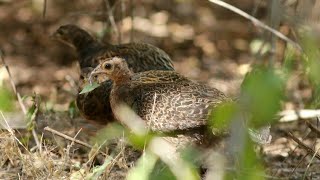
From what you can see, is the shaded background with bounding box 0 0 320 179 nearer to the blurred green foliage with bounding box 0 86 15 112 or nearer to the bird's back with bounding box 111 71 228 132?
the bird's back with bounding box 111 71 228 132

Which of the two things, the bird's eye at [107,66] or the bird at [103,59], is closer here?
the bird's eye at [107,66]

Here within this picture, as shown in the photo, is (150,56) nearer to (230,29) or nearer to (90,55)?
(90,55)

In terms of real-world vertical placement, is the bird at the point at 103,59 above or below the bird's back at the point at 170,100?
below

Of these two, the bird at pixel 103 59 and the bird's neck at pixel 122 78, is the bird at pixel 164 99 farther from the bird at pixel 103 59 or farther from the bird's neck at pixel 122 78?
the bird at pixel 103 59

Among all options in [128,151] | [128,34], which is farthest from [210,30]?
[128,151]

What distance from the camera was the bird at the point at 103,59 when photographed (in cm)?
582

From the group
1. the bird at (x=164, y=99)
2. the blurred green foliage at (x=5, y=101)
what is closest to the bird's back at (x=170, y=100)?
the bird at (x=164, y=99)

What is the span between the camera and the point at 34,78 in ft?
26.6

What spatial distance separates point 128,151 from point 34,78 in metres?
3.02

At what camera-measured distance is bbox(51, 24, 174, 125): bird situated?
5.82 metres

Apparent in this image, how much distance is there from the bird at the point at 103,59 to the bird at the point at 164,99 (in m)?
0.37

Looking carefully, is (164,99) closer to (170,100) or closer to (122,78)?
(170,100)

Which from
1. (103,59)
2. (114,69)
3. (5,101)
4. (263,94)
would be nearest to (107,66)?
(114,69)

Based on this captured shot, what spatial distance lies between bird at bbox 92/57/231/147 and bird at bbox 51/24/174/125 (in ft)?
1.21
